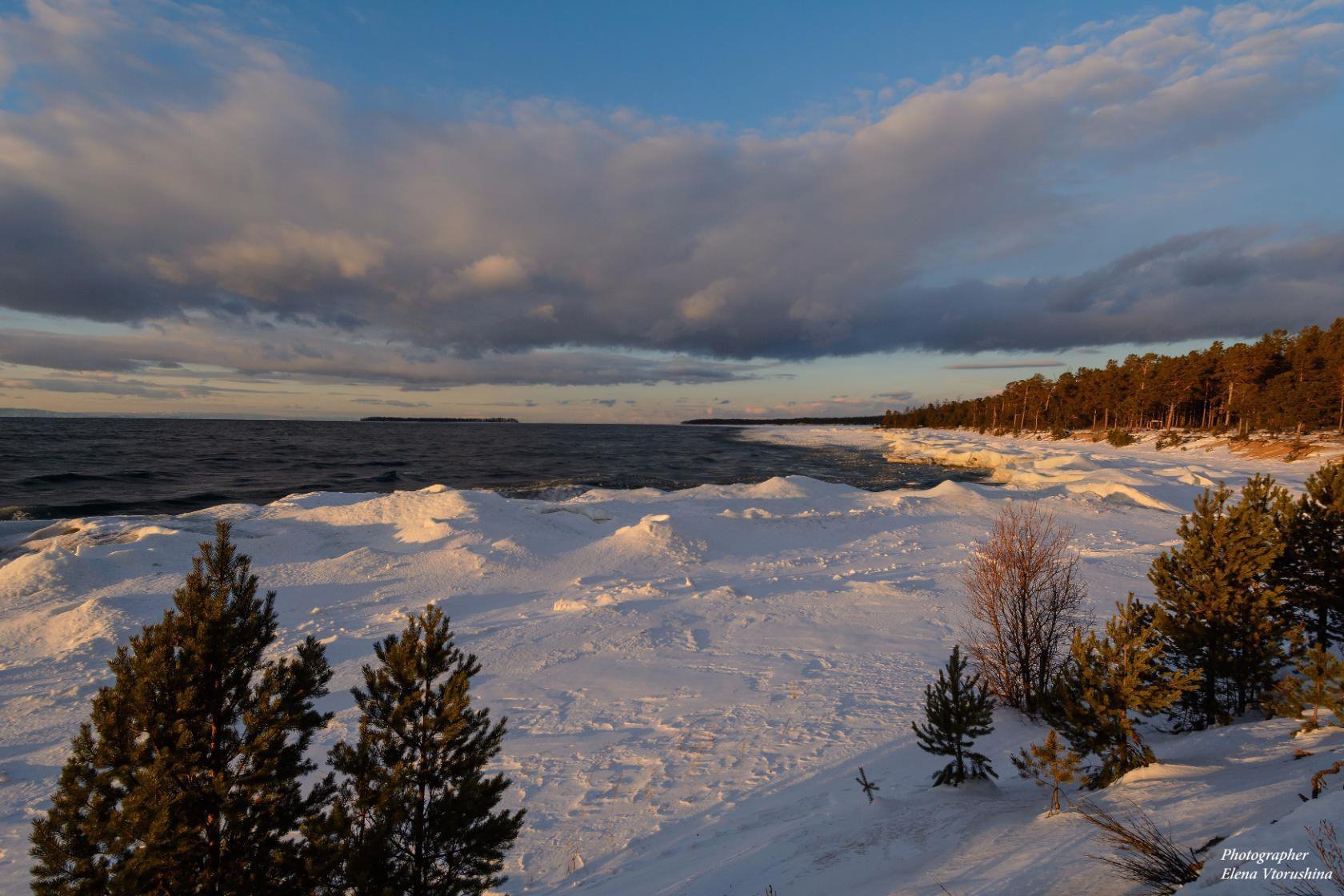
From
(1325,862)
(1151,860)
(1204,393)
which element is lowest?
A: (1151,860)

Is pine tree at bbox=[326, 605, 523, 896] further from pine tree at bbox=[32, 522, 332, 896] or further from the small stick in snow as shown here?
the small stick in snow

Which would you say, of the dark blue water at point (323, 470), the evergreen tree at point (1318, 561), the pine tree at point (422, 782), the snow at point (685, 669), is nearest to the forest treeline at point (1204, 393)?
the dark blue water at point (323, 470)

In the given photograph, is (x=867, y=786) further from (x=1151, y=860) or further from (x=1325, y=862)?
(x=1325, y=862)

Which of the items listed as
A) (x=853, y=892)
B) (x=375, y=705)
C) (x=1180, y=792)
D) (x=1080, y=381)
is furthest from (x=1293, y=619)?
(x=1080, y=381)

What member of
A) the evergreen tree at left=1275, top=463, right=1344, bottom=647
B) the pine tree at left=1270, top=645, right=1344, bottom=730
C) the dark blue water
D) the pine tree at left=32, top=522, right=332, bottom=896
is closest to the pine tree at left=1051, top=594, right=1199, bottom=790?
the pine tree at left=1270, top=645, right=1344, bottom=730

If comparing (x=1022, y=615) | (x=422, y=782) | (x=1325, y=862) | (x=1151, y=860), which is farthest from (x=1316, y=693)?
(x=422, y=782)

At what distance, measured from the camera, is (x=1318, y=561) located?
12773 mm

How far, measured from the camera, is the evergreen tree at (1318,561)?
→ 41.2ft

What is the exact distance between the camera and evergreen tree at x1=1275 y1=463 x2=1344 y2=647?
12.6 m

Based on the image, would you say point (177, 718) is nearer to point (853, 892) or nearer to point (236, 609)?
point (236, 609)

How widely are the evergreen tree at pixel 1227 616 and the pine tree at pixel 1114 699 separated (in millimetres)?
2294

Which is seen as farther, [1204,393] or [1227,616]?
[1204,393]

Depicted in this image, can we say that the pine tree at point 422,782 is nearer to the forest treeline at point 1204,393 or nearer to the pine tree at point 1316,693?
the pine tree at point 1316,693

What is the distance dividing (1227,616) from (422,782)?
14.1m
